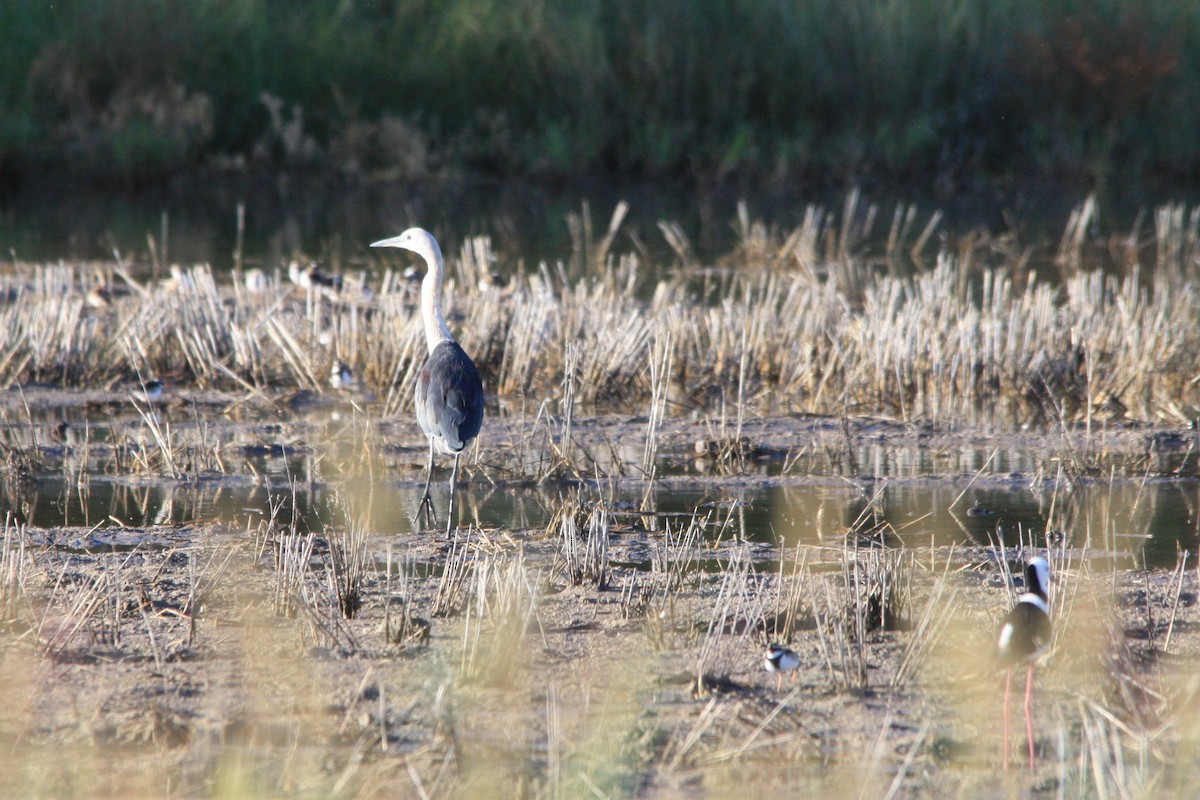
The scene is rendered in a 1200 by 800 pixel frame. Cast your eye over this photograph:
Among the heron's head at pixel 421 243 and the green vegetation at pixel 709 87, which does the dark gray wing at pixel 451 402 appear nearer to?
the heron's head at pixel 421 243

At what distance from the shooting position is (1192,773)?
4.29m

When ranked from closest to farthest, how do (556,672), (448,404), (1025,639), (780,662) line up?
(1025,639) < (780,662) < (556,672) < (448,404)

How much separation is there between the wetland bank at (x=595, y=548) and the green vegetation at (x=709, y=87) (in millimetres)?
16659

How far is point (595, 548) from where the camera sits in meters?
6.09

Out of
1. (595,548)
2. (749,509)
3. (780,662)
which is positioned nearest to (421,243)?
(749,509)

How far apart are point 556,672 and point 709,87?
26.1 metres

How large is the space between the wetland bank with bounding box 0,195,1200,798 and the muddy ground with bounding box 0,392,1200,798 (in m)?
0.02

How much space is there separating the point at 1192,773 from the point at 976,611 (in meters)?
1.55

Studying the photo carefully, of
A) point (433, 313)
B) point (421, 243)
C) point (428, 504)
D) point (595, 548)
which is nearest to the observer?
point (595, 548)

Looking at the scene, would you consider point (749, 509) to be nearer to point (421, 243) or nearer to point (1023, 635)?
point (421, 243)

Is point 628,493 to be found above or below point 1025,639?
above

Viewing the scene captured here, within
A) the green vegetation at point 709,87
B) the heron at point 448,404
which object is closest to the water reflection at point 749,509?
the heron at point 448,404

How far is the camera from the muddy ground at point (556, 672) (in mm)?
4270

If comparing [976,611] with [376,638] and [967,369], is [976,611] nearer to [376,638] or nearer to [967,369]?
[376,638]
